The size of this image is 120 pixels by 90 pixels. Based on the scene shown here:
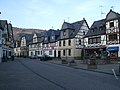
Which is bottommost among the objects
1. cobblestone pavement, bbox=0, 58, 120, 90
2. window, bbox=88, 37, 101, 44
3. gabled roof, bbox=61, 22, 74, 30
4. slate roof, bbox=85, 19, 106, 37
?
cobblestone pavement, bbox=0, 58, 120, 90

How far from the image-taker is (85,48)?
163 ft

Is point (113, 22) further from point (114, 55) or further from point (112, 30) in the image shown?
point (114, 55)

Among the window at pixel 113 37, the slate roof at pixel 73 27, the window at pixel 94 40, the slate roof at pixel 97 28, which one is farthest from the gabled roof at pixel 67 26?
the window at pixel 113 37

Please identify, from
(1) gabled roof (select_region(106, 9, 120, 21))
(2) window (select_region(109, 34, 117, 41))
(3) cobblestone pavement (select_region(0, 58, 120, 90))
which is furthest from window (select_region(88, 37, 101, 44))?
(3) cobblestone pavement (select_region(0, 58, 120, 90))

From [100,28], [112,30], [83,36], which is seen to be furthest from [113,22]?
[83,36]

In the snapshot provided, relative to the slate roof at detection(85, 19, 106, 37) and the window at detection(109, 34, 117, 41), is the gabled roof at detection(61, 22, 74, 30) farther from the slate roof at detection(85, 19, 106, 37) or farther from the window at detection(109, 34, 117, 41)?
the window at detection(109, 34, 117, 41)

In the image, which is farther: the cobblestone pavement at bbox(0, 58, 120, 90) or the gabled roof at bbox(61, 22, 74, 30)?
the gabled roof at bbox(61, 22, 74, 30)

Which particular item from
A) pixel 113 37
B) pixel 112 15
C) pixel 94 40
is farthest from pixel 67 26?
Answer: pixel 113 37

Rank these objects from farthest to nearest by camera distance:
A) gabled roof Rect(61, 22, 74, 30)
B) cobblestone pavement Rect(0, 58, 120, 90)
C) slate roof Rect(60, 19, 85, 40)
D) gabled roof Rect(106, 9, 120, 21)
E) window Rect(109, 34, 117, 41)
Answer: gabled roof Rect(61, 22, 74, 30), slate roof Rect(60, 19, 85, 40), gabled roof Rect(106, 9, 120, 21), window Rect(109, 34, 117, 41), cobblestone pavement Rect(0, 58, 120, 90)

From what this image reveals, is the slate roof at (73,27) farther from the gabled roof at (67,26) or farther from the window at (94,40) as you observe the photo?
the window at (94,40)

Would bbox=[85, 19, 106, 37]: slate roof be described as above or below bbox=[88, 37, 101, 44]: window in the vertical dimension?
above

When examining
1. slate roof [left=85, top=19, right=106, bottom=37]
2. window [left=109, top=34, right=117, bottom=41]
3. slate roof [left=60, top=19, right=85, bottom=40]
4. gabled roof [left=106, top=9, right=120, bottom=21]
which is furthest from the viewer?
slate roof [left=60, top=19, right=85, bottom=40]

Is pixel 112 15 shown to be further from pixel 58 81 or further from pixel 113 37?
pixel 58 81

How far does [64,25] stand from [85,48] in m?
12.3
